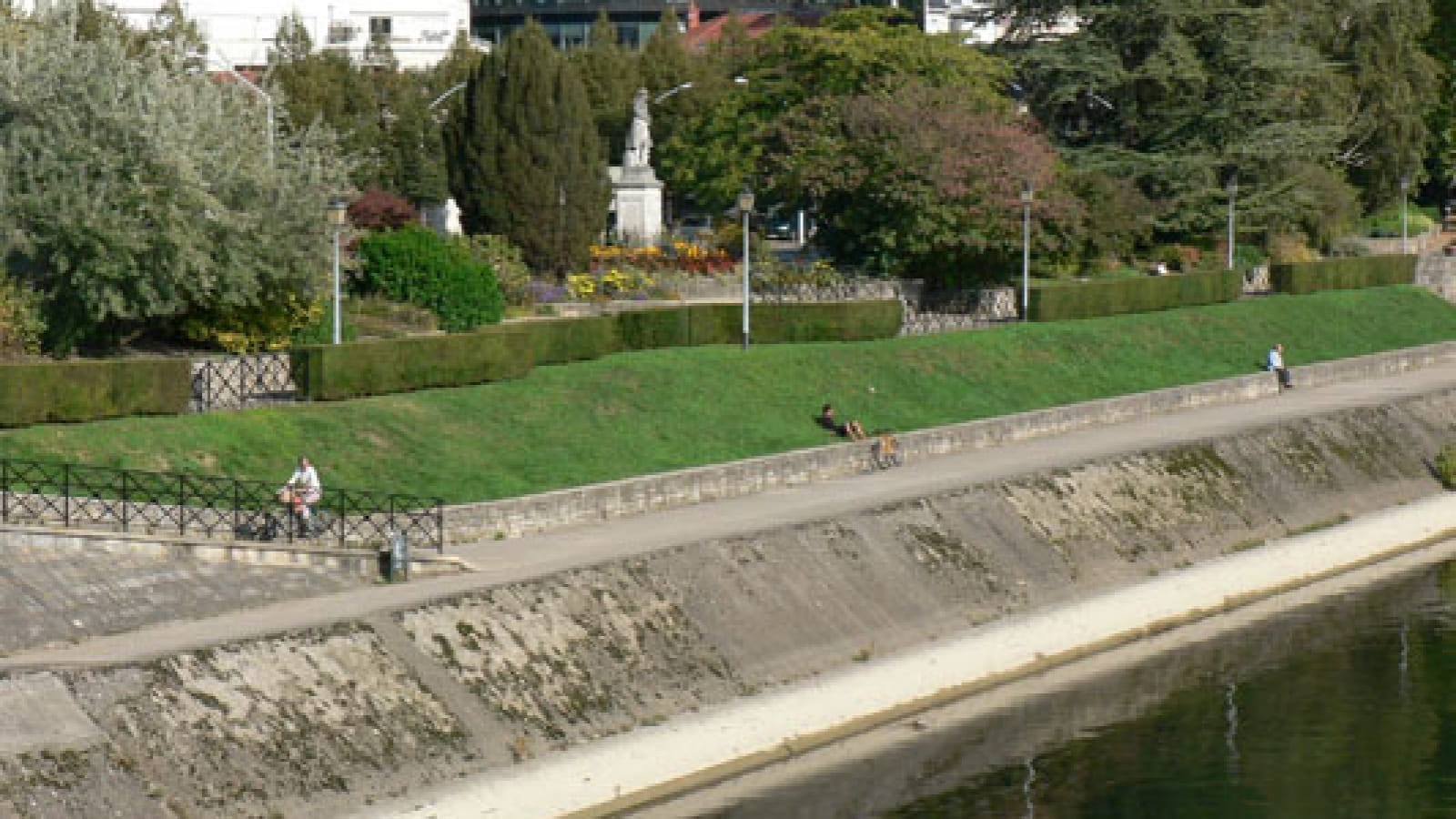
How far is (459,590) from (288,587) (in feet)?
9.13

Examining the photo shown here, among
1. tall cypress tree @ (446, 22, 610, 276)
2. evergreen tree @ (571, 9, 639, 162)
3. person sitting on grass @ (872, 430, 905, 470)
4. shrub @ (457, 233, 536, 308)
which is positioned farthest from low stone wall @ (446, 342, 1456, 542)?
evergreen tree @ (571, 9, 639, 162)

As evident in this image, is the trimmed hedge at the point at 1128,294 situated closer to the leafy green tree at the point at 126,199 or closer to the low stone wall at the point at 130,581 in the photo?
the leafy green tree at the point at 126,199

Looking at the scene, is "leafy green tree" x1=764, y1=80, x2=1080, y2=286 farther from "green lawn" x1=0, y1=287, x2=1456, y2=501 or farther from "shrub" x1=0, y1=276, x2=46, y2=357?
"shrub" x1=0, y1=276, x2=46, y2=357

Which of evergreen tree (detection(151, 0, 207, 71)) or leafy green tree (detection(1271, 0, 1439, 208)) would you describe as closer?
evergreen tree (detection(151, 0, 207, 71))

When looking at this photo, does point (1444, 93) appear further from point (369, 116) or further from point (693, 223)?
point (369, 116)

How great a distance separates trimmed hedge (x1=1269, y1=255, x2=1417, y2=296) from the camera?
9431 centimetres

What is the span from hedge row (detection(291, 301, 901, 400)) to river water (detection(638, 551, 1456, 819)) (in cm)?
1489

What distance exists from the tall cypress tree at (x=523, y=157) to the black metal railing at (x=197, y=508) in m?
27.8

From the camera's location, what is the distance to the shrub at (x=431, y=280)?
64.6 metres

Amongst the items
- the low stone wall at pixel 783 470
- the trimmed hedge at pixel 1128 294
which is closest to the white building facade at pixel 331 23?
the trimmed hedge at pixel 1128 294

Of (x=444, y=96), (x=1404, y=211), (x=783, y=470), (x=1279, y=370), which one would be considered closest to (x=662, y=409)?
(x=783, y=470)

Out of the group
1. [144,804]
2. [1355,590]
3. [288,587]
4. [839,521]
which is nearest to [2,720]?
[144,804]

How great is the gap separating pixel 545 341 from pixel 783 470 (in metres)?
7.63

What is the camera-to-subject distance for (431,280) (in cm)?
6462
